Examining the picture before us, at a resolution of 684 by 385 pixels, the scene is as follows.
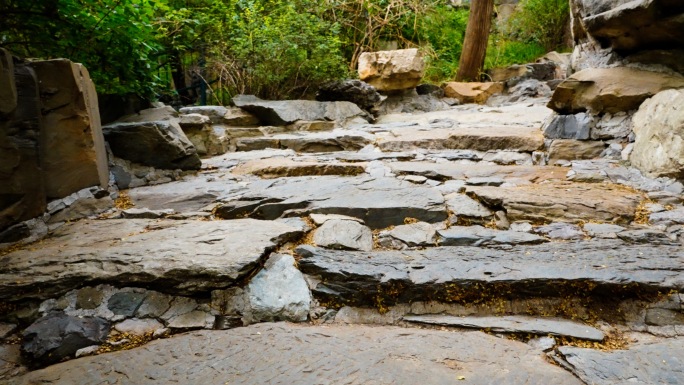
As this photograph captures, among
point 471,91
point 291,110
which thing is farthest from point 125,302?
point 471,91

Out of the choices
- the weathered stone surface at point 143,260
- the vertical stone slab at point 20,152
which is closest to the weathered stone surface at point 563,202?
the weathered stone surface at point 143,260

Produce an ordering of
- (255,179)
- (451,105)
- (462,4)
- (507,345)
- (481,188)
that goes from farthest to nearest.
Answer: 1. (462,4)
2. (451,105)
3. (255,179)
4. (481,188)
5. (507,345)

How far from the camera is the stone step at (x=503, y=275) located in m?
1.79

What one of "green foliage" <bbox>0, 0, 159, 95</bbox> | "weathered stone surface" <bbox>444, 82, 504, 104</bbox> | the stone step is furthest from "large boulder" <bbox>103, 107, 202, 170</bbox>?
"weathered stone surface" <bbox>444, 82, 504, 104</bbox>

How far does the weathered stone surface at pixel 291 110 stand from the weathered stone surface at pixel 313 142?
0.62 m

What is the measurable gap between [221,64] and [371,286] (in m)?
5.36

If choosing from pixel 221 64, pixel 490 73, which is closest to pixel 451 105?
pixel 490 73

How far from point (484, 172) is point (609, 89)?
128 cm

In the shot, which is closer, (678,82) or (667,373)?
(667,373)

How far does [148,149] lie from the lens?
3.57m

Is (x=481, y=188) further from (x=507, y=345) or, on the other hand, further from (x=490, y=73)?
Answer: (x=490, y=73)

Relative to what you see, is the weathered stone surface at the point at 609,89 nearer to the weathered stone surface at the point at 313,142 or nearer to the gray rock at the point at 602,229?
the gray rock at the point at 602,229

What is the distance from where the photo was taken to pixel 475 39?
27.8 ft

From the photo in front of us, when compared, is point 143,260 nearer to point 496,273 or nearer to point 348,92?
point 496,273
